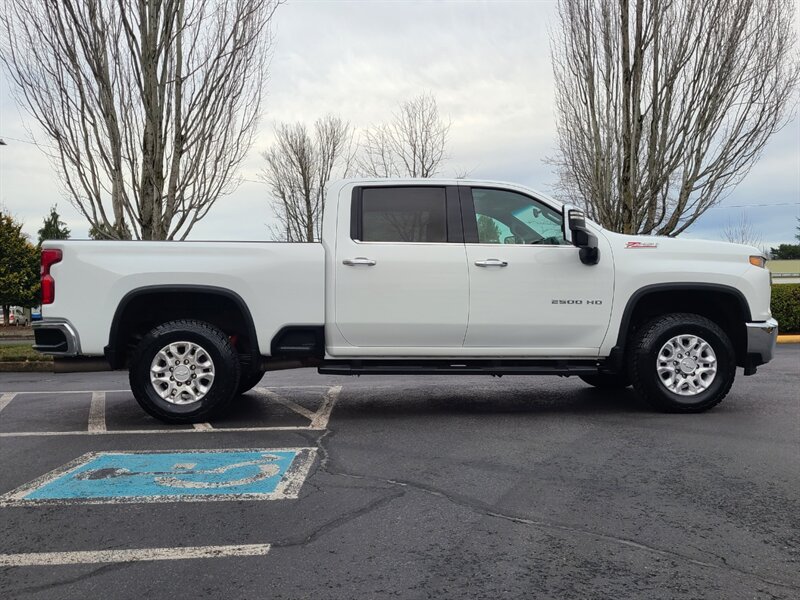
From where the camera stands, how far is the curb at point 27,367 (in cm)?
1041

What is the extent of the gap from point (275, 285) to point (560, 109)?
14.4 m

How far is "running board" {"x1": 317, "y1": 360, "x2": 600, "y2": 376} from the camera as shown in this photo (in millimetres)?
5895

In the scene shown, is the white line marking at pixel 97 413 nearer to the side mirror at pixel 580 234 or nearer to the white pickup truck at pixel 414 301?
the white pickup truck at pixel 414 301

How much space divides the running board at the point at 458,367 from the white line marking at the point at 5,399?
11.6ft

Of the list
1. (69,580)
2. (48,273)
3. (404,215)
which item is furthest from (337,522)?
(48,273)

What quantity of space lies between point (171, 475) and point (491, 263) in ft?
10.1

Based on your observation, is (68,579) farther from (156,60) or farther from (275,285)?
(156,60)

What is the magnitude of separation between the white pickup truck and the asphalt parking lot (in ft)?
1.57

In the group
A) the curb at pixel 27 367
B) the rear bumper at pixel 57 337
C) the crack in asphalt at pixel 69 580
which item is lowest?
the curb at pixel 27 367

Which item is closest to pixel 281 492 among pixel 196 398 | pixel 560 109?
pixel 196 398

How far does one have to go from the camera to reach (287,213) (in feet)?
108

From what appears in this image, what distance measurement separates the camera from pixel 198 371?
18.9ft

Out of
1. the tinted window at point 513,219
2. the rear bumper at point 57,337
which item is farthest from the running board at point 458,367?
the rear bumper at point 57,337

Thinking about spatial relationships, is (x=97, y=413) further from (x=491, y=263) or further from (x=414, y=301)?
(x=491, y=263)
